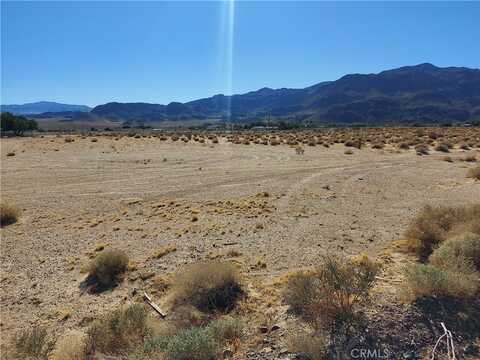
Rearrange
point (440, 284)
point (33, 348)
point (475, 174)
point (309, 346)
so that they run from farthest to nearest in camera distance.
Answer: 1. point (475, 174)
2. point (440, 284)
3. point (33, 348)
4. point (309, 346)

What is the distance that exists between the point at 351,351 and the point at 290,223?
27.8 ft

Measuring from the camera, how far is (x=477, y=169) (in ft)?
68.6

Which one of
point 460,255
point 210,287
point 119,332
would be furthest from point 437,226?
point 119,332

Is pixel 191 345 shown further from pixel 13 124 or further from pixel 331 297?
pixel 13 124

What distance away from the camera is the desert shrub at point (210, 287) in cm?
750

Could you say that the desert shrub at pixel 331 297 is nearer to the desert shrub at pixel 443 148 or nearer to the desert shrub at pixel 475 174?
the desert shrub at pixel 475 174

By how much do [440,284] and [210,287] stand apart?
14.9ft

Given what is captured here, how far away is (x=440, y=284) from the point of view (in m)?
6.08

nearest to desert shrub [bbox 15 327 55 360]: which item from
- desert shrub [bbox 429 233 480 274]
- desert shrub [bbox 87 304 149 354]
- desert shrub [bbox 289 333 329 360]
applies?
desert shrub [bbox 87 304 149 354]

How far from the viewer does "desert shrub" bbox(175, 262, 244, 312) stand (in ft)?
24.6

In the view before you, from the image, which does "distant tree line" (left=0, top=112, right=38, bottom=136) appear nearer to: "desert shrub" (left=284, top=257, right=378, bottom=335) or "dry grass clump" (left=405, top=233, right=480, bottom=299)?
"desert shrub" (left=284, top=257, right=378, bottom=335)

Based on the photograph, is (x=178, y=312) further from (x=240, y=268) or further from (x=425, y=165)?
(x=425, y=165)

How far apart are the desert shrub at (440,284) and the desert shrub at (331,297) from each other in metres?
0.74

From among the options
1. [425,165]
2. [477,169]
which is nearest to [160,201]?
[477,169]
